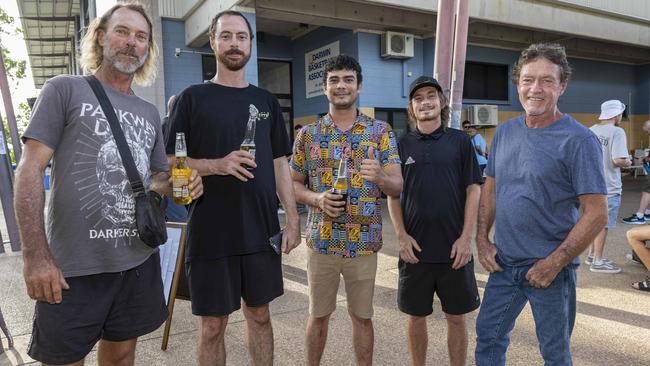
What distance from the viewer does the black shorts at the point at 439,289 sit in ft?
10.0

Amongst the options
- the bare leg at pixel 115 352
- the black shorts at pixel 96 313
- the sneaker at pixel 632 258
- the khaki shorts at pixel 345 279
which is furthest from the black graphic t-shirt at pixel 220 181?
the sneaker at pixel 632 258

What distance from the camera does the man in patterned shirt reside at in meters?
3.08

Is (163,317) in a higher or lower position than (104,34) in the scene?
lower

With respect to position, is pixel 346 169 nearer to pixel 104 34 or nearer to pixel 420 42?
pixel 104 34

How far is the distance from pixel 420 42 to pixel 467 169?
38.7 feet

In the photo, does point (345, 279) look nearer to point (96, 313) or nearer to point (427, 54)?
point (96, 313)

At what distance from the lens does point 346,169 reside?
3.06 metres

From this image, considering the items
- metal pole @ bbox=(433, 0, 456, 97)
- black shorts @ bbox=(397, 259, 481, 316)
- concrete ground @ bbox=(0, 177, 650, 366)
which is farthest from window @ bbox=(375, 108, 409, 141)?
black shorts @ bbox=(397, 259, 481, 316)

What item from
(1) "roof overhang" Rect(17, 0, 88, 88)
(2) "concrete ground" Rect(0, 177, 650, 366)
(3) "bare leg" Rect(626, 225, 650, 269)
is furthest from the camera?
(1) "roof overhang" Rect(17, 0, 88, 88)

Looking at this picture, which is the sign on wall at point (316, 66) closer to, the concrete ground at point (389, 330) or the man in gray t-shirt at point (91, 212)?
the concrete ground at point (389, 330)

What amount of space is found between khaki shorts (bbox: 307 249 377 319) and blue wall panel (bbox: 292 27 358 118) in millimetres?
10524

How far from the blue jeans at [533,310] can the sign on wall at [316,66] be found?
11385mm

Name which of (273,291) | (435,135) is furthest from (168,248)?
(435,135)

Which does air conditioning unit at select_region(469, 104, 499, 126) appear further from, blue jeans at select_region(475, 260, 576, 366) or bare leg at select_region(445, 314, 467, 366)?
blue jeans at select_region(475, 260, 576, 366)
